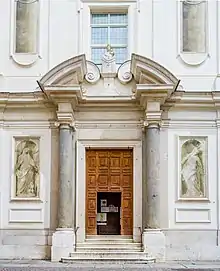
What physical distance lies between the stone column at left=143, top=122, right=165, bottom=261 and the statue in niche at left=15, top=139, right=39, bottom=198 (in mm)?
3088

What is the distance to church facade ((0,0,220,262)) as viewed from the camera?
57.3 ft

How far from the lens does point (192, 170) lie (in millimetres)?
17797

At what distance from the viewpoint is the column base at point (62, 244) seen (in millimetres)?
17014

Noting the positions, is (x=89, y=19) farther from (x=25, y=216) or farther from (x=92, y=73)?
(x=25, y=216)

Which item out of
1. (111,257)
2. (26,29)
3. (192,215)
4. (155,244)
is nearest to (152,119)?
(192,215)

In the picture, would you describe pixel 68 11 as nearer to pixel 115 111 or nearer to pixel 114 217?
pixel 115 111

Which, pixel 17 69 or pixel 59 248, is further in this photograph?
pixel 17 69

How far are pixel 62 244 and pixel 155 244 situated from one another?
249 cm

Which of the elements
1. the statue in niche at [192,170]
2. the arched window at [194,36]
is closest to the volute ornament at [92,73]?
the arched window at [194,36]

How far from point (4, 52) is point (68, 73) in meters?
2.29

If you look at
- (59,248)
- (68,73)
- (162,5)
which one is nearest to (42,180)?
Result: (59,248)

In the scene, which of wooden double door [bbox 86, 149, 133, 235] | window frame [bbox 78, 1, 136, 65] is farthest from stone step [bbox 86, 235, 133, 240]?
window frame [bbox 78, 1, 136, 65]

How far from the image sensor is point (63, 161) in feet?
57.4

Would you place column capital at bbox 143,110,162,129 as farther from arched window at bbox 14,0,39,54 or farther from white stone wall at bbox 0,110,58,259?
arched window at bbox 14,0,39,54
